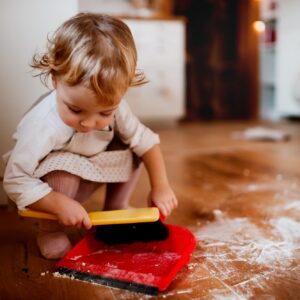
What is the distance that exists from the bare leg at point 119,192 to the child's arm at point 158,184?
57 mm

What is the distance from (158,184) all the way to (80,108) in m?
0.22

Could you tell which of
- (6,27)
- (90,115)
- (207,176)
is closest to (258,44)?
(207,176)

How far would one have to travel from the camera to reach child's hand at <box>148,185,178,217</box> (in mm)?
709

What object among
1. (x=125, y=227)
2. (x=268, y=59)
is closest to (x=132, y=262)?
(x=125, y=227)

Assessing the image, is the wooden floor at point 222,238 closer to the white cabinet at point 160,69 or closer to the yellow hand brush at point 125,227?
the yellow hand brush at point 125,227

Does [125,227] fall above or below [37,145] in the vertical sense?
below

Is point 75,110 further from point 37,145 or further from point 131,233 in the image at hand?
point 131,233

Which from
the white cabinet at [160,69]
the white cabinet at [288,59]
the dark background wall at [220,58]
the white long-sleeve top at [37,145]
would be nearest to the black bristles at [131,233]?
the white long-sleeve top at [37,145]

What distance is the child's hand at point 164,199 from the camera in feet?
2.33

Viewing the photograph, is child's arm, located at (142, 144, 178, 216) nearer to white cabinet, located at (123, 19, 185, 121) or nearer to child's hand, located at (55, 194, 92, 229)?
child's hand, located at (55, 194, 92, 229)

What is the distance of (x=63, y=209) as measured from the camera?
627 mm

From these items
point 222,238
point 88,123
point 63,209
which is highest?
point 88,123

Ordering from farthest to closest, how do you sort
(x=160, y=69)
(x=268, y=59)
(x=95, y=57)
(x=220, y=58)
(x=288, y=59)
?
1. (x=268, y=59)
2. (x=220, y=58)
3. (x=288, y=59)
4. (x=160, y=69)
5. (x=95, y=57)

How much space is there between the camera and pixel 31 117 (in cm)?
70
